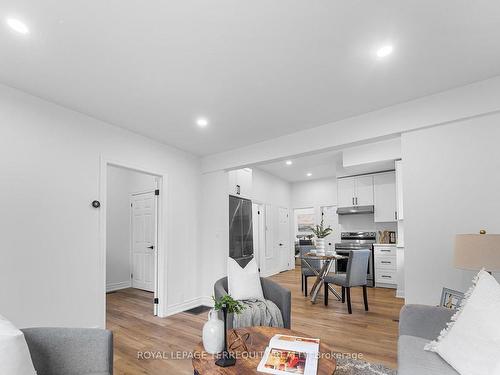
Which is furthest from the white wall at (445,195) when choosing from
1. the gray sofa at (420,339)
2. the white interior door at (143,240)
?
the white interior door at (143,240)

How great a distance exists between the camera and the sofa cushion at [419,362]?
4.97 ft

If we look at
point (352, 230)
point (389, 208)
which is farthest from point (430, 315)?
point (352, 230)

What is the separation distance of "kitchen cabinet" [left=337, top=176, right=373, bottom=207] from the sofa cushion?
4.94 meters

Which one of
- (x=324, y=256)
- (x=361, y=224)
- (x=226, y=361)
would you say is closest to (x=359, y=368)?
(x=226, y=361)

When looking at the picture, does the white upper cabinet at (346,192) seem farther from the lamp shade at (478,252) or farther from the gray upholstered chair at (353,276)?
the lamp shade at (478,252)

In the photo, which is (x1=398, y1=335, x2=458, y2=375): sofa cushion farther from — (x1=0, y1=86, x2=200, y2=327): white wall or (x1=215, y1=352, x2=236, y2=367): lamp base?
(x1=0, y1=86, x2=200, y2=327): white wall

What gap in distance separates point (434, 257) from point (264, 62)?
8.23ft

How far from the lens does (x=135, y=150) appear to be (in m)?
3.90

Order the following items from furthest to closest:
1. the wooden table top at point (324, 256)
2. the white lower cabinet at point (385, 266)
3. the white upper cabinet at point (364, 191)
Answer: the white upper cabinet at point (364, 191) < the white lower cabinet at point (385, 266) < the wooden table top at point (324, 256)

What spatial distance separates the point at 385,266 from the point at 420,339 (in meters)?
A: 4.44

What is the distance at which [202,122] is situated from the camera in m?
3.55

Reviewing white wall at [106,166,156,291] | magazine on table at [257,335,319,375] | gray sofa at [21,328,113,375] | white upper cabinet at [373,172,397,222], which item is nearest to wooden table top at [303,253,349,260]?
white upper cabinet at [373,172,397,222]

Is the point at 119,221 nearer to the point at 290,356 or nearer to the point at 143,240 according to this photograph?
the point at 143,240

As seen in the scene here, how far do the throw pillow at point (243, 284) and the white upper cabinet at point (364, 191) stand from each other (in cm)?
425
